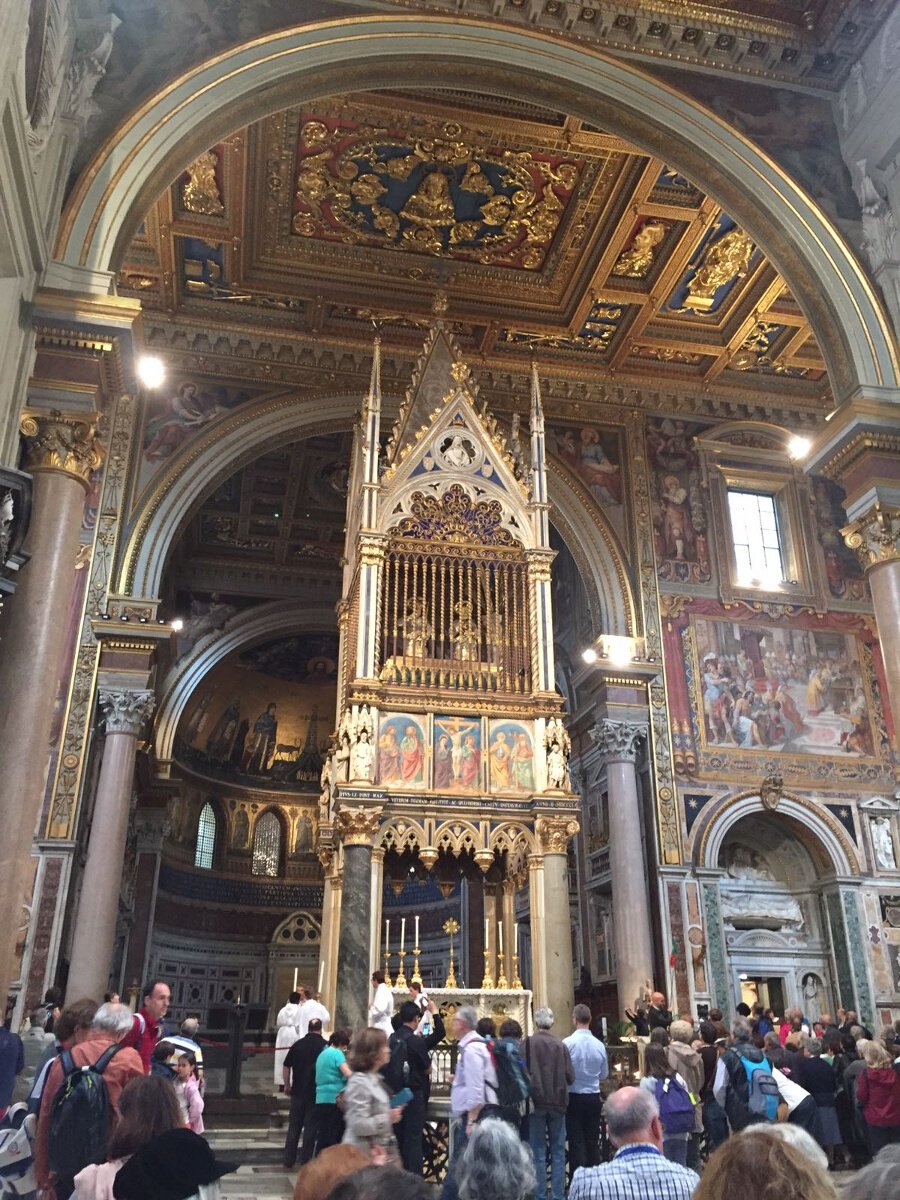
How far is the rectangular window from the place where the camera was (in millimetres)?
19078

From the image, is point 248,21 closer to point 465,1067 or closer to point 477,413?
point 477,413

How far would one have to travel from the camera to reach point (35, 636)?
8.30 metres

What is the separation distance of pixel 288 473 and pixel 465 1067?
18044mm

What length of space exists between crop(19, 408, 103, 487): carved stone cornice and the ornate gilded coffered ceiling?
8122 millimetres

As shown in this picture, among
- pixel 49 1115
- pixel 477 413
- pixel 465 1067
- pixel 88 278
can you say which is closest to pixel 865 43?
pixel 477 413

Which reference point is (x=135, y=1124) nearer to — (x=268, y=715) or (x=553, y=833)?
(x=553, y=833)

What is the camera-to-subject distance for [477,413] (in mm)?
14547

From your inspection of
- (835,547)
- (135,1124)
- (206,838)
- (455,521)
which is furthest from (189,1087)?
(206,838)

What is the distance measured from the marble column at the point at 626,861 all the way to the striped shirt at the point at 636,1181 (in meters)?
12.7

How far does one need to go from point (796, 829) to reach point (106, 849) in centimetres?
1124

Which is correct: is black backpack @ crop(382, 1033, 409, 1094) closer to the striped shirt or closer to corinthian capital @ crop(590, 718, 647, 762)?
the striped shirt

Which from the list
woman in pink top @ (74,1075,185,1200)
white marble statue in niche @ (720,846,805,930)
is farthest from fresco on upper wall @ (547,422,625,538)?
woman in pink top @ (74,1075,185,1200)

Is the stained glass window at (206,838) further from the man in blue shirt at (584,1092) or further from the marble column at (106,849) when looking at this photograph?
the man in blue shirt at (584,1092)

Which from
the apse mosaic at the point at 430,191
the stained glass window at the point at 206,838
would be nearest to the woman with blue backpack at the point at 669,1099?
the apse mosaic at the point at 430,191
